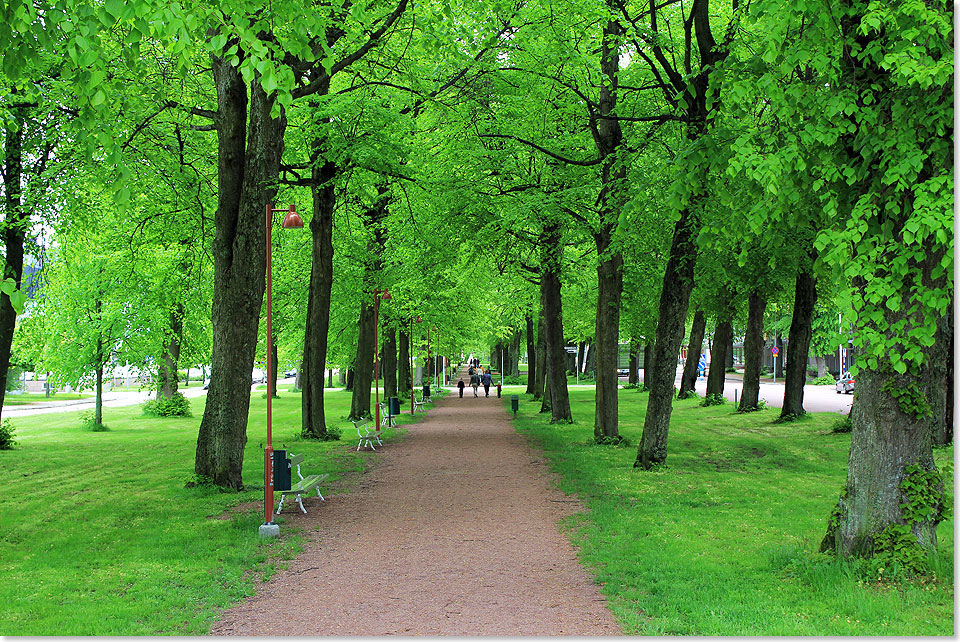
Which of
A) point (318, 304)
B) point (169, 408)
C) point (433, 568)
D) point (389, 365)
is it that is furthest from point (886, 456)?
point (169, 408)

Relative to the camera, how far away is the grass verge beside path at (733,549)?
636cm

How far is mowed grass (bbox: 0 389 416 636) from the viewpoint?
6.91 meters

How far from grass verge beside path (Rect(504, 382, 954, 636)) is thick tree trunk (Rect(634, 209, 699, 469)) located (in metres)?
0.53

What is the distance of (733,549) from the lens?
349 inches

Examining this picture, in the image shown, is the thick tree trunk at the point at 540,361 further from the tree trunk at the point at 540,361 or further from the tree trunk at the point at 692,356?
the tree trunk at the point at 692,356

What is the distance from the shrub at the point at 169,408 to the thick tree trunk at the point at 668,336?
25.3m

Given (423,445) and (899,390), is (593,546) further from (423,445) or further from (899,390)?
(423,445)

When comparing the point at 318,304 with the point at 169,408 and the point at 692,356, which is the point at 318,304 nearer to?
the point at 169,408

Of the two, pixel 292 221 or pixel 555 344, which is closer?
pixel 292 221

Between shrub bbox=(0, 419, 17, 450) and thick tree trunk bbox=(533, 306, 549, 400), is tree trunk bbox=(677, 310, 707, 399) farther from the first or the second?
shrub bbox=(0, 419, 17, 450)

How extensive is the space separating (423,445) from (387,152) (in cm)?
813

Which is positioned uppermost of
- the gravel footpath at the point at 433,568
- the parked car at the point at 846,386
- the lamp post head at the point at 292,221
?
the lamp post head at the point at 292,221

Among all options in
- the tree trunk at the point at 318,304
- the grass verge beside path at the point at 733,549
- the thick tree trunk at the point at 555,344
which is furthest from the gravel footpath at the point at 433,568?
the thick tree trunk at the point at 555,344

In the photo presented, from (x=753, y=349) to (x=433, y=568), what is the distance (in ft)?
73.8
